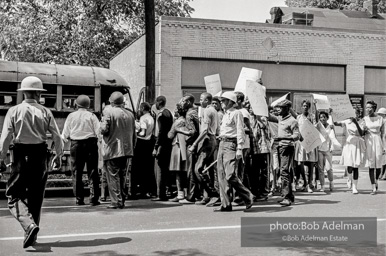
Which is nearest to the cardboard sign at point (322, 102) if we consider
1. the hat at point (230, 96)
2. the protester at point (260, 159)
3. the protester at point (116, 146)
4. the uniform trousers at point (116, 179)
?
the protester at point (260, 159)

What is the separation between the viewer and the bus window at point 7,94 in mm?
12321

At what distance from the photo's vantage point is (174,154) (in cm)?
1091

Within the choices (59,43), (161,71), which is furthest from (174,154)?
(59,43)

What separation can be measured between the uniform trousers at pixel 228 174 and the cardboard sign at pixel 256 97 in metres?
1.24

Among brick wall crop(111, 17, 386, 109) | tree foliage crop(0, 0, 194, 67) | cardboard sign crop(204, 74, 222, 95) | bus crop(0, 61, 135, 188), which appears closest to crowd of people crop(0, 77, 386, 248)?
cardboard sign crop(204, 74, 222, 95)

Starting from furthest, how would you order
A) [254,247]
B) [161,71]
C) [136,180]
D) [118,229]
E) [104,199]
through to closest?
[161,71] → [136,180] → [104,199] → [118,229] → [254,247]

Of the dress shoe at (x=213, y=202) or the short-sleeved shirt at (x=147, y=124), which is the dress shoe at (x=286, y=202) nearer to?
the dress shoe at (x=213, y=202)

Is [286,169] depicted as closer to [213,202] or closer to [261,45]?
[213,202]

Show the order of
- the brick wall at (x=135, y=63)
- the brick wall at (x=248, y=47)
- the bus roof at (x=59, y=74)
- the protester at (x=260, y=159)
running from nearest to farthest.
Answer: the protester at (x=260, y=159)
the bus roof at (x=59, y=74)
the brick wall at (x=248, y=47)
the brick wall at (x=135, y=63)

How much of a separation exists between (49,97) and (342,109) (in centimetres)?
647

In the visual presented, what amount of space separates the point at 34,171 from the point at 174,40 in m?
16.2

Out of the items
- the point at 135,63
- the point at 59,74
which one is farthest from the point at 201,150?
the point at 135,63

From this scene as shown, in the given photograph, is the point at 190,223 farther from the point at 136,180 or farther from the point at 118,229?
the point at 136,180

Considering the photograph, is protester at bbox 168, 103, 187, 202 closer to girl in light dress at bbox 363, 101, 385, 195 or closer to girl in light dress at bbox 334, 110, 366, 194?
girl in light dress at bbox 334, 110, 366, 194
